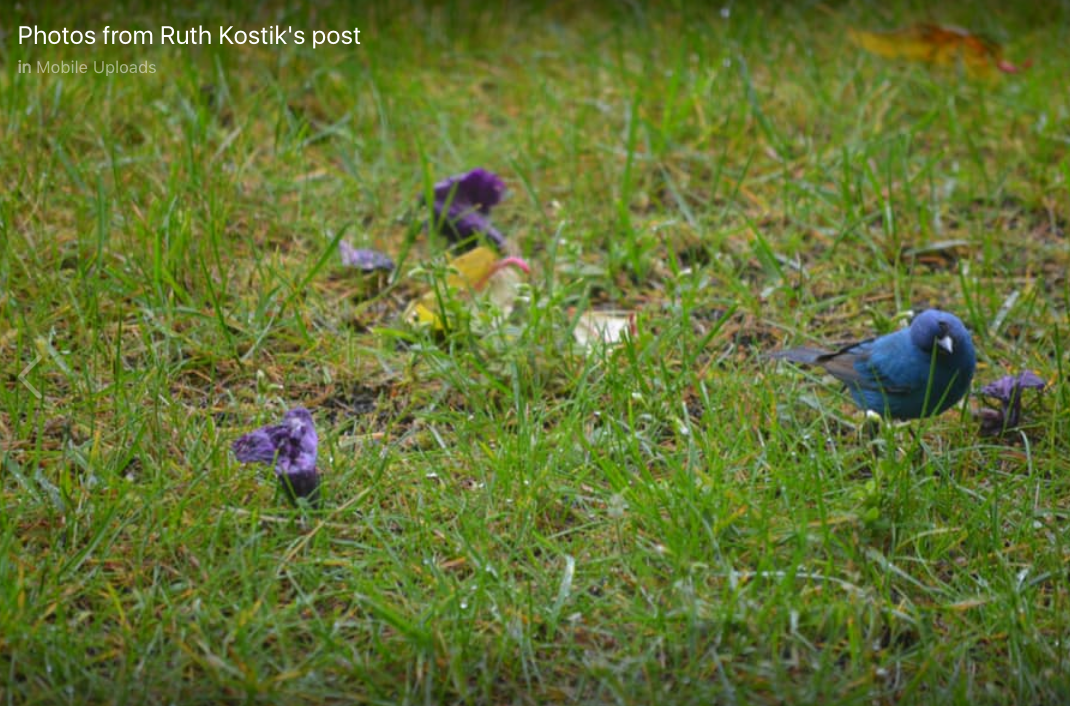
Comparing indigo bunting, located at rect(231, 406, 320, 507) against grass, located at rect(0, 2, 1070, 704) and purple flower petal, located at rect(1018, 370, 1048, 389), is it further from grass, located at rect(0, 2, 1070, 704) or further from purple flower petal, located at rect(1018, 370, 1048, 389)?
purple flower petal, located at rect(1018, 370, 1048, 389)

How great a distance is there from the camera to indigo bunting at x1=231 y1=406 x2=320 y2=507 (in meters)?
2.48

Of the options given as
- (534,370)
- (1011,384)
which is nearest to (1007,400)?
(1011,384)

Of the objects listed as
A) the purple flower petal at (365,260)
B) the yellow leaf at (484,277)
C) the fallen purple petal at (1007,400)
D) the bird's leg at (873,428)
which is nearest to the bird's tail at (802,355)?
the bird's leg at (873,428)

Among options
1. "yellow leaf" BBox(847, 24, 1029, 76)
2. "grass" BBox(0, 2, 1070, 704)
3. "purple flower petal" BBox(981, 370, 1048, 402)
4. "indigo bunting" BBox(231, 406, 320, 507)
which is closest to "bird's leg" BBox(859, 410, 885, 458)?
"grass" BBox(0, 2, 1070, 704)

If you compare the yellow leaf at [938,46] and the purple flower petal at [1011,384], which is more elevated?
the yellow leaf at [938,46]

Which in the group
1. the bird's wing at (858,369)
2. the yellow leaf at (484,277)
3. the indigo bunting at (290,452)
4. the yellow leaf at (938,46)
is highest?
the yellow leaf at (938,46)

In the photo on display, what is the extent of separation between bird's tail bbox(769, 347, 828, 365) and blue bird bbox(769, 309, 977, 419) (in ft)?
0.26

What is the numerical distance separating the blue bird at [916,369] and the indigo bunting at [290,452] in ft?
4.20

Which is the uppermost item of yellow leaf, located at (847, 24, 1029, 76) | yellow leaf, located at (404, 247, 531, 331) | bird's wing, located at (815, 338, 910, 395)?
yellow leaf, located at (847, 24, 1029, 76)

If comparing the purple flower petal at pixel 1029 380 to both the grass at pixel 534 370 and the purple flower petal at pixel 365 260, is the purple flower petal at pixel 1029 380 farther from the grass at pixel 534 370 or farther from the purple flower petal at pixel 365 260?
the purple flower petal at pixel 365 260

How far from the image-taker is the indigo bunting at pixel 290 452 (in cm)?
248

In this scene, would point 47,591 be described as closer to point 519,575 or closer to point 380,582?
point 380,582

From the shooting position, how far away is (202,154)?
3.61 meters

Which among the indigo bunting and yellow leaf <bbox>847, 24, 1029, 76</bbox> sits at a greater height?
yellow leaf <bbox>847, 24, 1029, 76</bbox>
